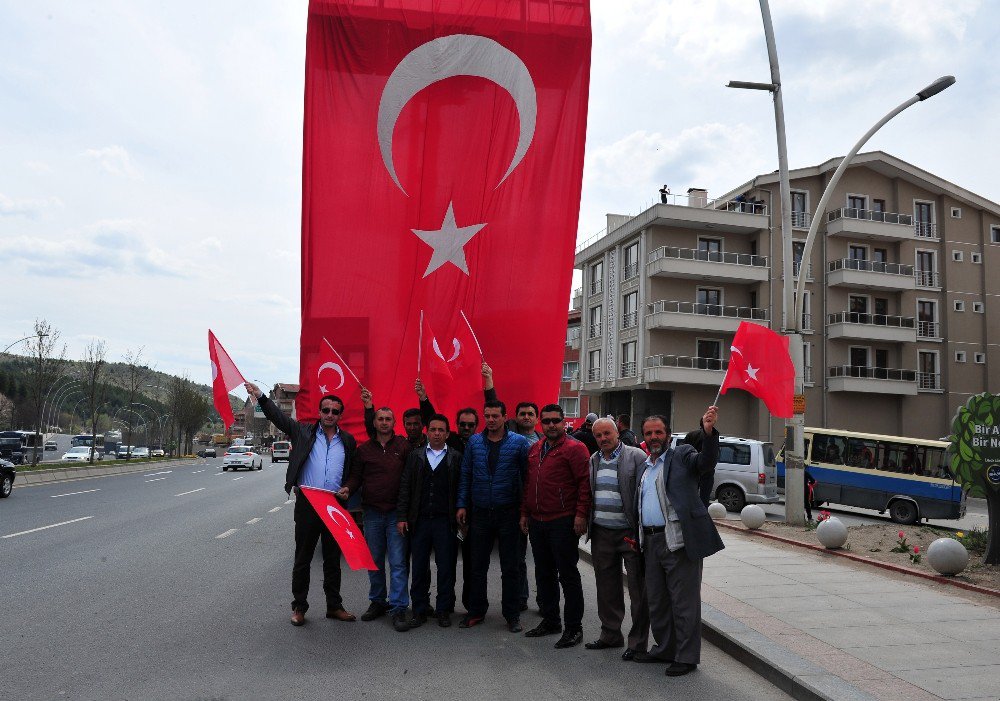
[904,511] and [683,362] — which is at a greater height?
[683,362]

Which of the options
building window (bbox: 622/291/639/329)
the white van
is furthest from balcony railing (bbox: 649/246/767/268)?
the white van

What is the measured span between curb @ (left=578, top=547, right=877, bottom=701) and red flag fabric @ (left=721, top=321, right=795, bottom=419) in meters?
1.97

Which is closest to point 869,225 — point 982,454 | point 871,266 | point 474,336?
point 871,266

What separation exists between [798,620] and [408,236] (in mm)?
5021

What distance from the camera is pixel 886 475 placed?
21.2 metres

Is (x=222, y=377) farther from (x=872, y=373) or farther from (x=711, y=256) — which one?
(x=872, y=373)

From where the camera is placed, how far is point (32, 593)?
26.6ft

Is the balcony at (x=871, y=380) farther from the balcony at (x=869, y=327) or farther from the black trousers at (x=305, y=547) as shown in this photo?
the black trousers at (x=305, y=547)

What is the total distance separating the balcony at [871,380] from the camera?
4141 cm

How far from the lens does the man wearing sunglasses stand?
7.03m

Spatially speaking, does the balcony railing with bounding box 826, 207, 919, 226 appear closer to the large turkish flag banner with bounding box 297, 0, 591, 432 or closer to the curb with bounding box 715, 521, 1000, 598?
the curb with bounding box 715, 521, 1000, 598

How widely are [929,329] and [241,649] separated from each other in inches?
1809

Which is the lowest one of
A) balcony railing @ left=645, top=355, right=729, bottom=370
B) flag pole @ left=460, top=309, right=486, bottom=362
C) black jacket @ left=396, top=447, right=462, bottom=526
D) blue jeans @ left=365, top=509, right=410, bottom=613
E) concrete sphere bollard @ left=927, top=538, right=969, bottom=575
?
concrete sphere bollard @ left=927, top=538, right=969, bottom=575

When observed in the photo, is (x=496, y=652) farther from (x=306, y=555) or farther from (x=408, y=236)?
(x=408, y=236)
